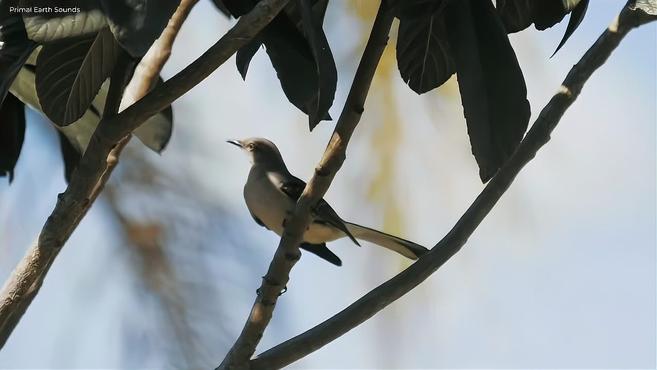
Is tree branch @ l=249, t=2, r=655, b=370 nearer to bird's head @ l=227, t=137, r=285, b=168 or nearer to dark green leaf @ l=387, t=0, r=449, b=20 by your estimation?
dark green leaf @ l=387, t=0, r=449, b=20

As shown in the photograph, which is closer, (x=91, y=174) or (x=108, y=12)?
(x=108, y=12)

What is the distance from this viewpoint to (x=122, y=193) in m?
2.90

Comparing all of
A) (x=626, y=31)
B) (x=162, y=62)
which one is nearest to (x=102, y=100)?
(x=162, y=62)

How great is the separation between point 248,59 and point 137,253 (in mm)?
1347

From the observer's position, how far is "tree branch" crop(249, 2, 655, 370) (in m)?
1.45

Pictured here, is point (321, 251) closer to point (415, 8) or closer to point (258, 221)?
point (258, 221)

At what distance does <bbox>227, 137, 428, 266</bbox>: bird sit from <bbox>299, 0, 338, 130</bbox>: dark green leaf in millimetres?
524

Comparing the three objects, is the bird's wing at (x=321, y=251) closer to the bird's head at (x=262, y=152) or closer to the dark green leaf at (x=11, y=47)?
the bird's head at (x=262, y=152)

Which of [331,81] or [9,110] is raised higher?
[9,110]

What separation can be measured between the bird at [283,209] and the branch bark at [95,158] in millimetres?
576

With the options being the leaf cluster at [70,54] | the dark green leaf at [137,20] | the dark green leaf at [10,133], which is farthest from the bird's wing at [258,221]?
the dark green leaf at [137,20]

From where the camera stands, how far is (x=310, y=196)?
1466 mm

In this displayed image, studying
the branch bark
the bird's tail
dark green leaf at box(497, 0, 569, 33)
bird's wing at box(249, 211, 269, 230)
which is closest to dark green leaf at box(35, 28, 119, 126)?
the branch bark

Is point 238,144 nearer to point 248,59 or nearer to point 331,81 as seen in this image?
point 248,59
